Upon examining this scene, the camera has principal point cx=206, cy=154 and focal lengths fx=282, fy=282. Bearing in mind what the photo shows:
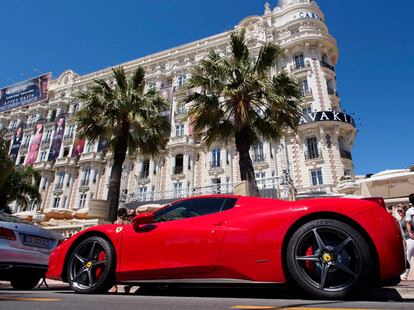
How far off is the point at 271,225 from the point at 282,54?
1115cm

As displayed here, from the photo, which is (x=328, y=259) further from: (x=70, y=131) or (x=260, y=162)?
(x=70, y=131)

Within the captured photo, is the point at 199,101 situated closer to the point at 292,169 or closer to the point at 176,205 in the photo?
the point at 176,205

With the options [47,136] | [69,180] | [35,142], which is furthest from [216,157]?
[35,142]

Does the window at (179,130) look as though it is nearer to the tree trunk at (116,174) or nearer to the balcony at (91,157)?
the balcony at (91,157)

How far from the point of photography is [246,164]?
36.4 feet

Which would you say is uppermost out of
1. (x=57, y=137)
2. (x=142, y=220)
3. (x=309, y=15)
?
(x=309, y=15)

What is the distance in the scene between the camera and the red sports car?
2805 millimetres

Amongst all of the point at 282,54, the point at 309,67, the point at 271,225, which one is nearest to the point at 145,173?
the point at 309,67

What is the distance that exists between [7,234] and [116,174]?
7.56m

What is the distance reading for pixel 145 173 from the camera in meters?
31.9

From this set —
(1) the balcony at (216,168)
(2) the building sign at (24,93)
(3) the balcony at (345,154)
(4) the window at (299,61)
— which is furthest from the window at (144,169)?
(2) the building sign at (24,93)

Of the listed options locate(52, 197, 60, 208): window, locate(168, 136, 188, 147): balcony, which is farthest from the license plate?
locate(52, 197, 60, 208): window

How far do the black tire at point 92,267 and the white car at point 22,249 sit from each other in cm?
145

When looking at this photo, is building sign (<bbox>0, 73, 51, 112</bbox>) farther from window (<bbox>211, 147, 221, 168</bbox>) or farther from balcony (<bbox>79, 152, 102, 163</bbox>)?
window (<bbox>211, 147, 221, 168</bbox>)
